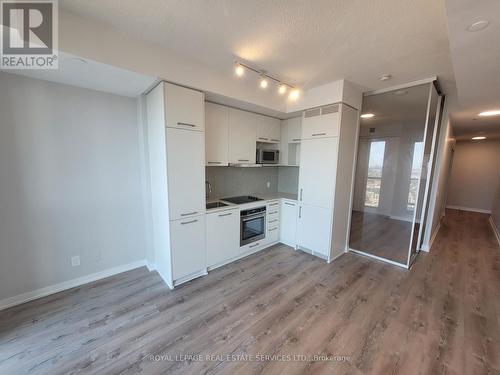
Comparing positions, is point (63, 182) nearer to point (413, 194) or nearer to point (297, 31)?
point (297, 31)

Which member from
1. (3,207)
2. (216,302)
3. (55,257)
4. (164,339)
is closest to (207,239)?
(216,302)

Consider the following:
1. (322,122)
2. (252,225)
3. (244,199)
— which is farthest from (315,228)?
(322,122)

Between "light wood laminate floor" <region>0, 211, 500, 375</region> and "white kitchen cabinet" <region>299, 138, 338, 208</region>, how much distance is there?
1066 mm

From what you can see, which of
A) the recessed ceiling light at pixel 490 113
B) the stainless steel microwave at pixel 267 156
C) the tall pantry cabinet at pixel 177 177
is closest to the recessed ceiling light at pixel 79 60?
the tall pantry cabinet at pixel 177 177

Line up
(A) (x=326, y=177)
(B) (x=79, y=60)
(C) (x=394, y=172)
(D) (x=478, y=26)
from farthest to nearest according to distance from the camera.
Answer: (C) (x=394, y=172)
(A) (x=326, y=177)
(B) (x=79, y=60)
(D) (x=478, y=26)

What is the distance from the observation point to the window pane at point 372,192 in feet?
12.6

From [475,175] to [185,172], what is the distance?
934cm

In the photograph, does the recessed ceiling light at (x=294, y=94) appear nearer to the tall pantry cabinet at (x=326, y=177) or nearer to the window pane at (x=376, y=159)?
the tall pantry cabinet at (x=326, y=177)

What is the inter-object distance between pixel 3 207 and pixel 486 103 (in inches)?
239

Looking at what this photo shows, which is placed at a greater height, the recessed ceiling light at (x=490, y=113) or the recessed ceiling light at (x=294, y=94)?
the recessed ceiling light at (x=294, y=94)

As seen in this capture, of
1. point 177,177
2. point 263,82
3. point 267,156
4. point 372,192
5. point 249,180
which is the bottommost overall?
point 372,192

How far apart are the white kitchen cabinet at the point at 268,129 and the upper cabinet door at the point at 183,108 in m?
1.31

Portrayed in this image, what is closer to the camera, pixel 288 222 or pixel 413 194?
pixel 413 194

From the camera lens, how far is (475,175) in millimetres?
6602
